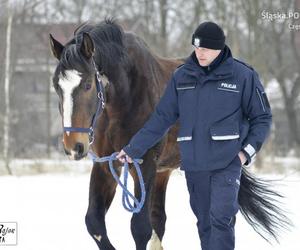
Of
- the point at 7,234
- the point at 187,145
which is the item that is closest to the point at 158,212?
the point at 7,234

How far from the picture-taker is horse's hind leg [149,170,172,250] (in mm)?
Result: 6422

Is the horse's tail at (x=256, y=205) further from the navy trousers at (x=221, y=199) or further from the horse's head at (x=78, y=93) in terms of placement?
the horse's head at (x=78, y=93)

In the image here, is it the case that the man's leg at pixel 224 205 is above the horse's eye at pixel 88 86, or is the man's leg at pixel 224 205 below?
below

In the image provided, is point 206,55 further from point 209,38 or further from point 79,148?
point 79,148

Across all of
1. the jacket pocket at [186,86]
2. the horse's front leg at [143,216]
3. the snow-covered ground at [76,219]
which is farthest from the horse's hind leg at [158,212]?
the jacket pocket at [186,86]

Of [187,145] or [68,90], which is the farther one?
[68,90]

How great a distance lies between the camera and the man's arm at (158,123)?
14.4 ft

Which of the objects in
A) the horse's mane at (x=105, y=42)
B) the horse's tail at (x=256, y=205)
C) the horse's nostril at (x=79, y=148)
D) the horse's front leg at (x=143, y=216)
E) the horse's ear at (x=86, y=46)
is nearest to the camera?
the horse's nostril at (x=79, y=148)

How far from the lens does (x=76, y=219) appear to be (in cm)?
821

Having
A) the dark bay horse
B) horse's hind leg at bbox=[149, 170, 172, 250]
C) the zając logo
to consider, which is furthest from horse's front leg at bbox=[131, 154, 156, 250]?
the zając logo

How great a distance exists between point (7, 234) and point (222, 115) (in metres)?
3.56

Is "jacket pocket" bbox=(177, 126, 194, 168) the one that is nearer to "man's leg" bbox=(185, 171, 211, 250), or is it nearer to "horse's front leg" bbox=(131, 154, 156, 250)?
"man's leg" bbox=(185, 171, 211, 250)

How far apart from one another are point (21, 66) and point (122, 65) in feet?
82.7

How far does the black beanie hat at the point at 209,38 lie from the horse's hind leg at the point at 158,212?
272 centimetres
